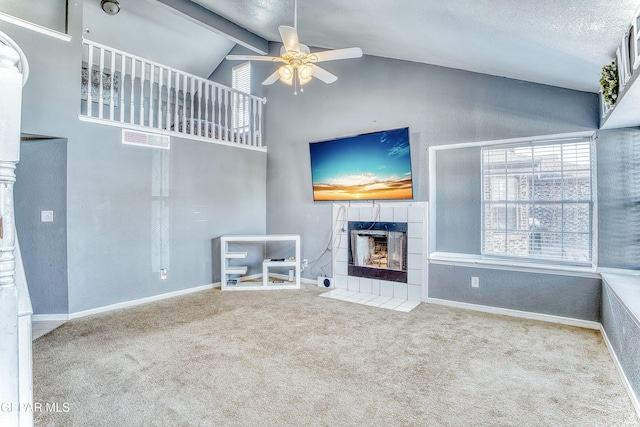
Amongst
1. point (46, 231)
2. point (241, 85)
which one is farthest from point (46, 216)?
point (241, 85)

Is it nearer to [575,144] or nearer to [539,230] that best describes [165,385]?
[539,230]

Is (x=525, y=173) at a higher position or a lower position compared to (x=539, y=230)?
higher

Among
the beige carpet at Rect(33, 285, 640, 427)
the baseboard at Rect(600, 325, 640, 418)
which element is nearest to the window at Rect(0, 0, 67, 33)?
the beige carpet at Rect(33, 285, 640, 427)

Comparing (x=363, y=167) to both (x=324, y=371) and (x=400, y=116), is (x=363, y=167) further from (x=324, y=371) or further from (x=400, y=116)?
(x=324, y=371)

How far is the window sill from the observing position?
3.51 metres

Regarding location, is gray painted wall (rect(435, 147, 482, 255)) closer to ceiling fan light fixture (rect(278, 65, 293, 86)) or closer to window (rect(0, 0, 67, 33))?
ceiling fan light fixture (rect(278, 65, 293, 86))

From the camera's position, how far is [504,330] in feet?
11.2

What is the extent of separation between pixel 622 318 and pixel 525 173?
1921 mm

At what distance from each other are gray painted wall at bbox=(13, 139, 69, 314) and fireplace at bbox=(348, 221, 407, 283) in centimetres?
356

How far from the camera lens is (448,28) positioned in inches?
116

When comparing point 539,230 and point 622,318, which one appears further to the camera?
point 539,230

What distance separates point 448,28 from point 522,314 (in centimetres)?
307

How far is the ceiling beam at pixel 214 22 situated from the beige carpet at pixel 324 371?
158 inches

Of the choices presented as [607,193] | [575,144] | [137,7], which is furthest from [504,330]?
[137,7]
